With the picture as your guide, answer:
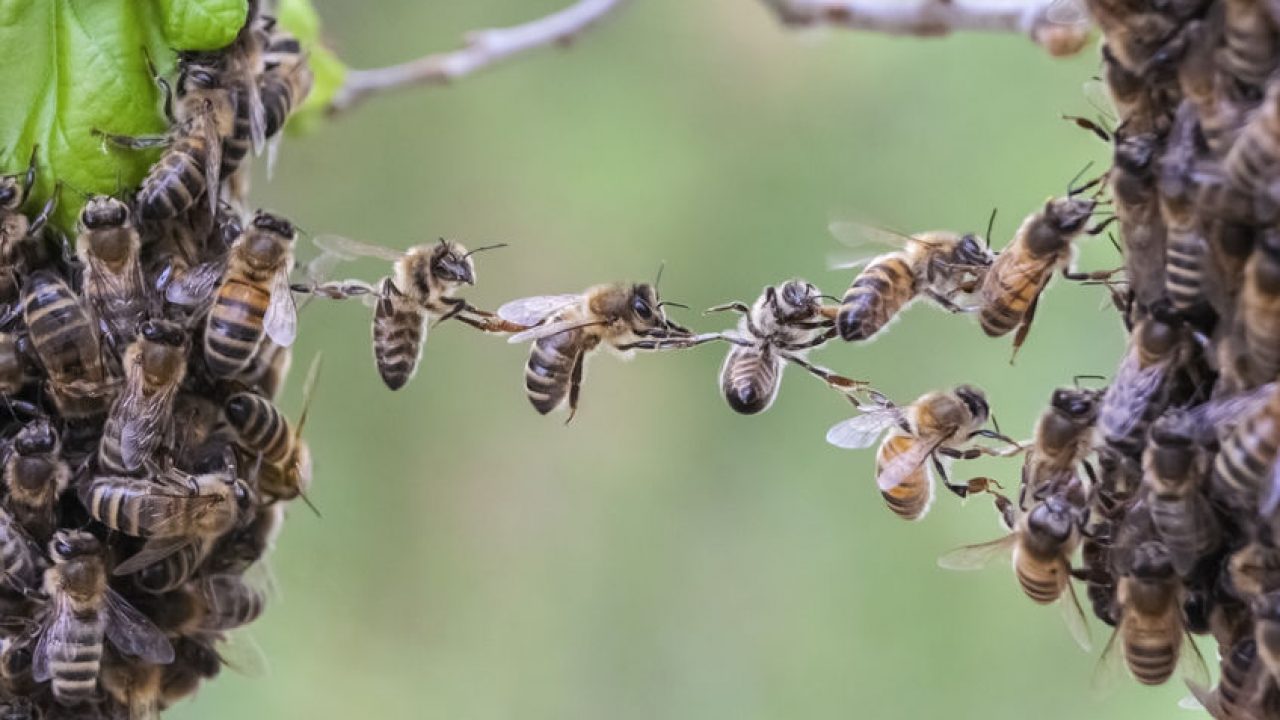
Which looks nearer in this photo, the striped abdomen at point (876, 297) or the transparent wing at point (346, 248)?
the striped abdomen at point (876, 297)

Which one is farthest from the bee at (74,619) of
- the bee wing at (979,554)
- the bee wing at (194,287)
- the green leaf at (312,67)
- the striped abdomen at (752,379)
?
the green leaf at (312,67)

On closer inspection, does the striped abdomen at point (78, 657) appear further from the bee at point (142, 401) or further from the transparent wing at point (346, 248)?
the transparent wing at point (346, 248)

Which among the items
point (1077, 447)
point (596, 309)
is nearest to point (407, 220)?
point (596, 309)

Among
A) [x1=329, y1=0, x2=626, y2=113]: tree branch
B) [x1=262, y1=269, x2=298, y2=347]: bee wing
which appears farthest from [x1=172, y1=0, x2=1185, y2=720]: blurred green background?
[x1=262, y1=269, x2=298, y2=347]: bee wing

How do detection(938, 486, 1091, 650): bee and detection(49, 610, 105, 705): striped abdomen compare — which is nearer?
detection(938, 486, 1091, 650): bee

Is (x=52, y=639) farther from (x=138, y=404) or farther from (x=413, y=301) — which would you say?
(x=413, y=301)

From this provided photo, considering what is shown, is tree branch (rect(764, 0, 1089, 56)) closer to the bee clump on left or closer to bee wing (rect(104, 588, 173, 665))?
the bee clump on left

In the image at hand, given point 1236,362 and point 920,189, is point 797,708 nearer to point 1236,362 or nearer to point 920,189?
point 920,189
